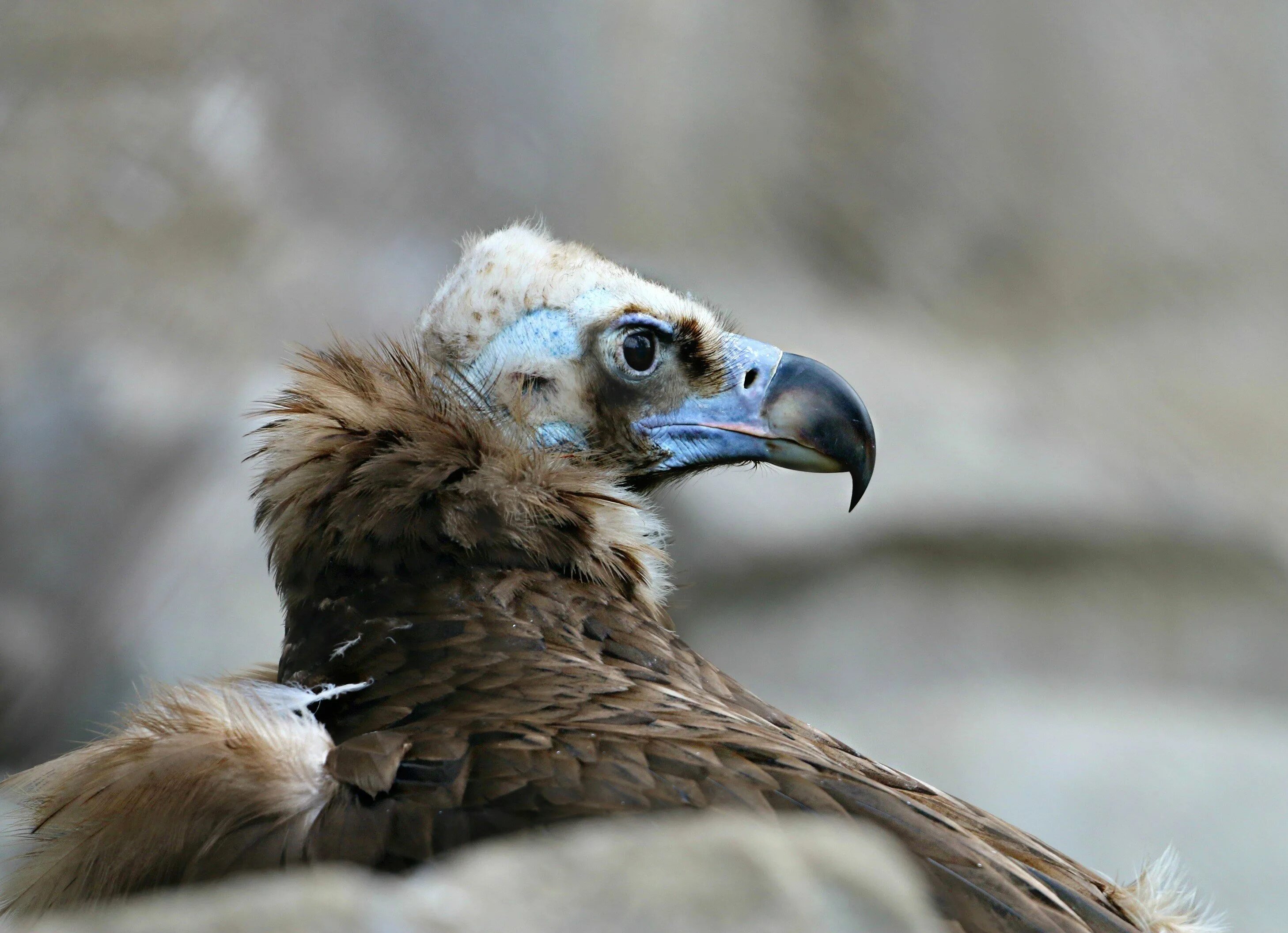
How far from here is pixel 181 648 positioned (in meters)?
3.02

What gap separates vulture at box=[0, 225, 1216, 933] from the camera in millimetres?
897

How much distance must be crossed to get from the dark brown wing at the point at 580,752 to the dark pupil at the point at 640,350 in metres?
0.37

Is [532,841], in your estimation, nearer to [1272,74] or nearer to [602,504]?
[602,504]

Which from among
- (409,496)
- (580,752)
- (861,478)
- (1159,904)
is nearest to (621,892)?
(580,752)

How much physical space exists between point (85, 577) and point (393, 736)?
95.0 inches

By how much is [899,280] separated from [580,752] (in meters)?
3.27

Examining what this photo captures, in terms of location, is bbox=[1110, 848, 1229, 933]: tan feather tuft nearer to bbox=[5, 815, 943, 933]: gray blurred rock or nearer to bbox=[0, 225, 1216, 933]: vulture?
bbox=[0, 225, 1216, 933]: vulture

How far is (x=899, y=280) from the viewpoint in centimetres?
398

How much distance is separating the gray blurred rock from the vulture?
6 centimetres

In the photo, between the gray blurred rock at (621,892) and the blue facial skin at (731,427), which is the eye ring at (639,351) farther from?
the gray blurred rock at (621,892)

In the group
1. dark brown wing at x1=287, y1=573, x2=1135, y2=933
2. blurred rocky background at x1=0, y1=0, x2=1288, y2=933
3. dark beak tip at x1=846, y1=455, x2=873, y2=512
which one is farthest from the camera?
blurred rocky background at x1=0, y1=0, x2=1288, y2=933

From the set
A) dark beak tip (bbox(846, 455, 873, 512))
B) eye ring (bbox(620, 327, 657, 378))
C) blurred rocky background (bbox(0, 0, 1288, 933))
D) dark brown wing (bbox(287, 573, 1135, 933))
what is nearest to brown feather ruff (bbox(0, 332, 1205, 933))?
dark brown wing (bbox(287, 573, 1135, 933))

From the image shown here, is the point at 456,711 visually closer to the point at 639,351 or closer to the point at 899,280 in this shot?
the point at 639,351

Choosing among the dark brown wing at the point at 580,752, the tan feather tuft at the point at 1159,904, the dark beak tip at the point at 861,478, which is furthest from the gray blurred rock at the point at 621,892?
the dark beak tip at the point at 861,478
